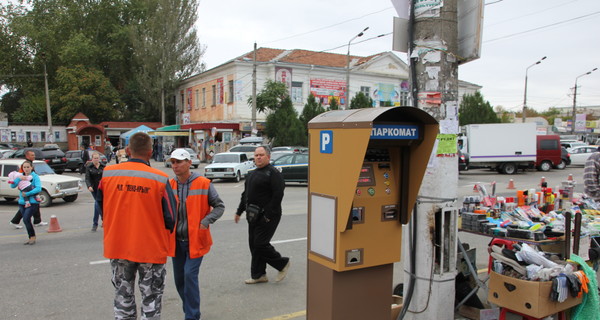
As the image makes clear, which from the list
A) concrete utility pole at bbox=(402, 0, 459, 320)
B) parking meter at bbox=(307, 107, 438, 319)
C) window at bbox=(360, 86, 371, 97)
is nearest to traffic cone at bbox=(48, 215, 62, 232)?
parking meter at bbox=(307, 107, 438, 319)

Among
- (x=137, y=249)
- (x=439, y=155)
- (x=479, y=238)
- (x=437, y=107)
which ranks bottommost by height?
(x=479, y=238)

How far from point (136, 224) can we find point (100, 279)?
2.97m

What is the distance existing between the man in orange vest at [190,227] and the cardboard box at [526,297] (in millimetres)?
2776

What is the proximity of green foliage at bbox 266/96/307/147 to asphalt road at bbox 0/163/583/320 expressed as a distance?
21359mm

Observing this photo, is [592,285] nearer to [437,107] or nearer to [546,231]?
[546,231]

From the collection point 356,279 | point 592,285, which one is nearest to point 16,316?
point 356,279

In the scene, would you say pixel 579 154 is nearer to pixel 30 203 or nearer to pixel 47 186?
pixel 47 186

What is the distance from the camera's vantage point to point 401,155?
3580 millimetres

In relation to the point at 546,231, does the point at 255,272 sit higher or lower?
lower

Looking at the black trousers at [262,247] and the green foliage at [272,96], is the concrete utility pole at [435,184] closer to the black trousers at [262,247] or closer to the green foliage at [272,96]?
the black trousers at [262,247]

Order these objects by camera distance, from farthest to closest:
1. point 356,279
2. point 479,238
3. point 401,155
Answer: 1. point 479,238
2. point 401,155
3. point 356,279

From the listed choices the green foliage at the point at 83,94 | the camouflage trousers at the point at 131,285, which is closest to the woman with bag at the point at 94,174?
the camouflage trousers at the point at 131,285

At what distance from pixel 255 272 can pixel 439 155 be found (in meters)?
3.09

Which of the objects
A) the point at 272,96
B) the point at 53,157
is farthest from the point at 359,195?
the point at 272,96
